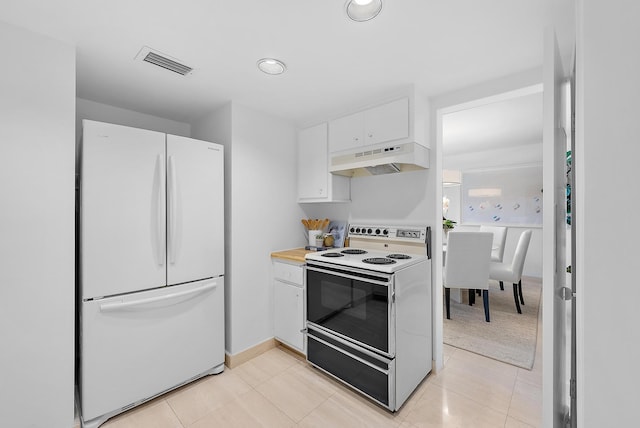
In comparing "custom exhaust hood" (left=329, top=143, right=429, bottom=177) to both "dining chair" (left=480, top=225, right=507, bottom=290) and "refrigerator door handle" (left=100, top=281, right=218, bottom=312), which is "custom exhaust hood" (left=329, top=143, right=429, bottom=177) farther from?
"dining chair" (left=480, top=225, right=507, bottom=290)

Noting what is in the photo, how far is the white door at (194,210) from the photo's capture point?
1.97 m

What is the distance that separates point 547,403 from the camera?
3.72 ft

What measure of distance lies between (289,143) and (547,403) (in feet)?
8.72

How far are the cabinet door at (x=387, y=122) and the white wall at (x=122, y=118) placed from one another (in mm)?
1987

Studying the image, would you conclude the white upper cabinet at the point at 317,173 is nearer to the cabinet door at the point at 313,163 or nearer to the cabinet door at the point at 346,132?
the cabinet door at the point at 313,163

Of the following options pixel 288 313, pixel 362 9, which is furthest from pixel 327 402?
pixel 362 9

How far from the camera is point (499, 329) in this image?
115 inches

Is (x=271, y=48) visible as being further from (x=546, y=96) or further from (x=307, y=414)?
(x=307, y=414)

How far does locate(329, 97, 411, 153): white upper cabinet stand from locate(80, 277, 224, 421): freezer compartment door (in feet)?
5.40

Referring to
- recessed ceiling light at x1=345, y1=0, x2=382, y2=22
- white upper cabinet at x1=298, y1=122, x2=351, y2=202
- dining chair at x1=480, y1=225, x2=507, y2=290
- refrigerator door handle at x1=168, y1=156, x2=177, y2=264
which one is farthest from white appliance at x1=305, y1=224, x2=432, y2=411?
dining chair at x1=480, y1=225, x2=507, y2=290

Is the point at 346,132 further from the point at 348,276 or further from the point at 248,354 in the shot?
the point at 248,354

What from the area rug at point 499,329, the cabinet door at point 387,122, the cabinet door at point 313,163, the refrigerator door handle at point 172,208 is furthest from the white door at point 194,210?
the area rug at point 499,329

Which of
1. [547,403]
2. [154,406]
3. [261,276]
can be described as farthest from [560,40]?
[154,406]
